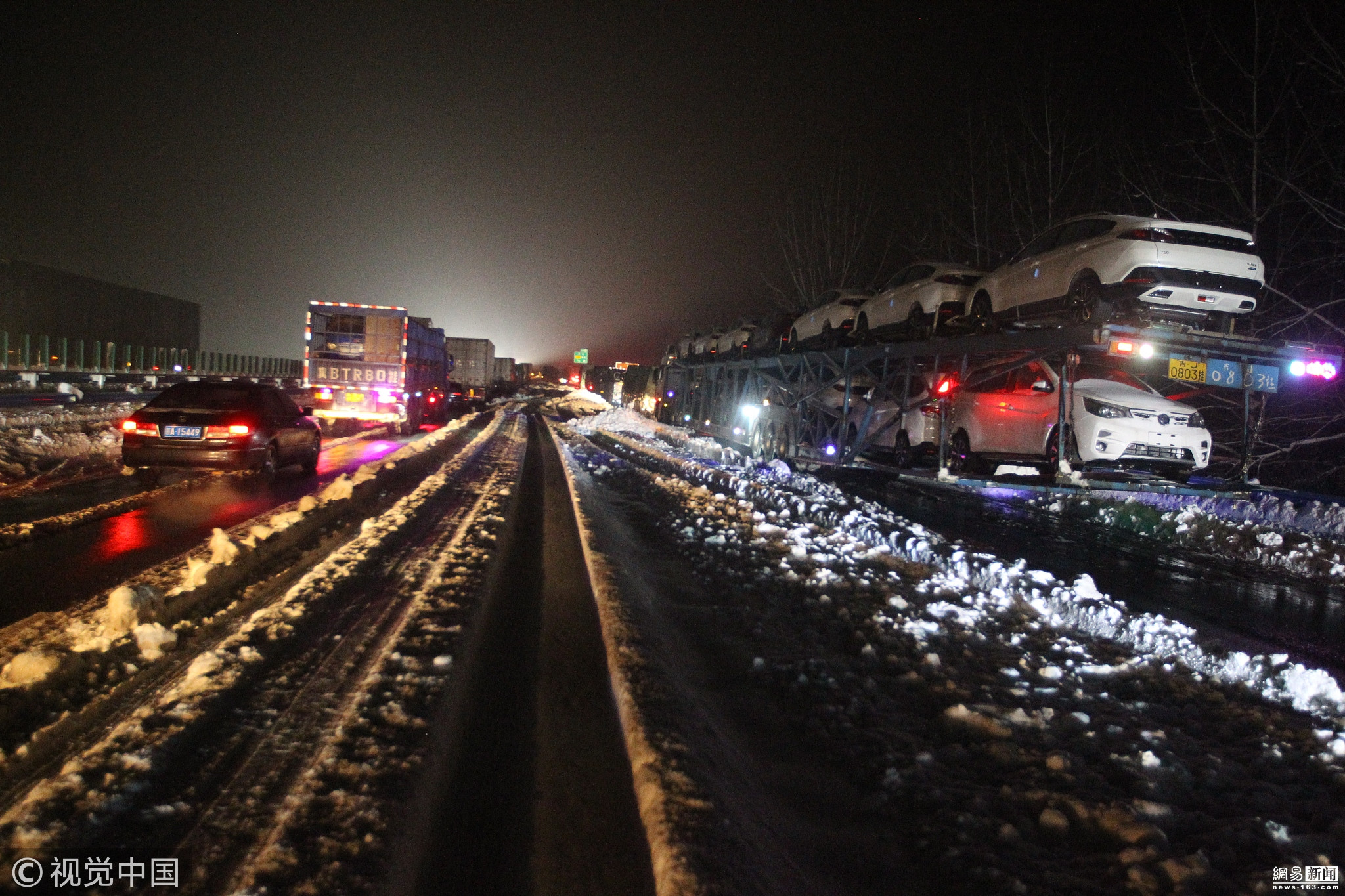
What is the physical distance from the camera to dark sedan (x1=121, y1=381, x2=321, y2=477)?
10031 mm

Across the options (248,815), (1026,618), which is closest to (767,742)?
(248,815)

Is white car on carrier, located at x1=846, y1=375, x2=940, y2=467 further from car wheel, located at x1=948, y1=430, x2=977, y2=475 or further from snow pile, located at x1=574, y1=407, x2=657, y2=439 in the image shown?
snow pile, located at x1=574, y1=407, x2=657, y2=439

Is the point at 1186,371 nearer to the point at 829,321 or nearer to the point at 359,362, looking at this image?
the point at 829,321

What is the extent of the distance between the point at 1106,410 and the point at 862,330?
5.89 metres

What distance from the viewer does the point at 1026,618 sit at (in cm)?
559

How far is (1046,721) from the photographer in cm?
393

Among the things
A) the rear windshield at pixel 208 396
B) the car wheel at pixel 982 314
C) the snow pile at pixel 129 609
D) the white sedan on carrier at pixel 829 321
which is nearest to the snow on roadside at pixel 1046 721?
the snow pile at pixel 129 609

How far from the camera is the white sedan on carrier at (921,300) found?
11938 millimetres

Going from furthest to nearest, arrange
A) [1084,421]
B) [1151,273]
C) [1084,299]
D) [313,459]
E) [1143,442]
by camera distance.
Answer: [313,459]
[1084,421]
[1143,442]
[1084,299]
[1151,273]

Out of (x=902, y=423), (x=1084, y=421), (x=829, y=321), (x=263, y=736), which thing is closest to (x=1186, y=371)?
(x=1084, y=421)

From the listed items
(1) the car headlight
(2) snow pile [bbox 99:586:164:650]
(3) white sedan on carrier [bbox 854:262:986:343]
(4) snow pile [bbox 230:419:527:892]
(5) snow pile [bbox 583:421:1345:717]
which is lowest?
(4) snow pile [bbox 230:419:527:892]

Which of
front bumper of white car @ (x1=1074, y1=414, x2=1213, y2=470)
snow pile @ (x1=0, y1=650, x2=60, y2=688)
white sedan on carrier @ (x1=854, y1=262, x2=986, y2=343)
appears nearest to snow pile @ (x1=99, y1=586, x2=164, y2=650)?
snow pile @ (x1=0, y1=650, x2=60, y2=688)

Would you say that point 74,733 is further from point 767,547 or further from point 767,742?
point 767,547

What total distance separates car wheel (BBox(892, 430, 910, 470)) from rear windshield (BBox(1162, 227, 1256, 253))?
523cm
